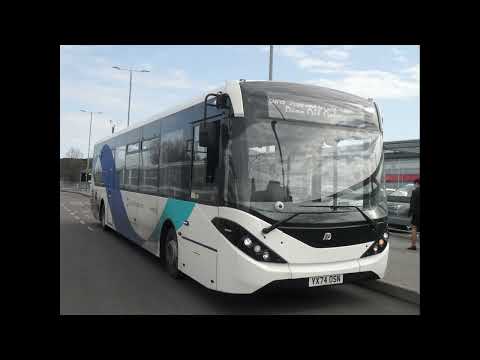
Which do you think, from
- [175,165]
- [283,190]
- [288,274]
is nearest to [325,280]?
[288,274]

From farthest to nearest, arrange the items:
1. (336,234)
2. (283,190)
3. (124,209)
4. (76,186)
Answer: (76,186) → (124,209) → (336,234) → (283,190)

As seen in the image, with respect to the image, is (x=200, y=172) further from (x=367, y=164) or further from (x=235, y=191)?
(x=367, y=164)

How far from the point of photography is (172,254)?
290 inches

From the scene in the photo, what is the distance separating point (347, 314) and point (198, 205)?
2484 millimetres

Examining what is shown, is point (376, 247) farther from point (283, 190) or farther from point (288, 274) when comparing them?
point (283, 190)

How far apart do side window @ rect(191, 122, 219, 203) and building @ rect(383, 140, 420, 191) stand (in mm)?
8743

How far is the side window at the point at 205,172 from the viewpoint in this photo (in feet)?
18.7

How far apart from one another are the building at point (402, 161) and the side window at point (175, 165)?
806 cm

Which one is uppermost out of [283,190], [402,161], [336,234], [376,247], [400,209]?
[402,161]

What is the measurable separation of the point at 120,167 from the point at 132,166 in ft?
4.67

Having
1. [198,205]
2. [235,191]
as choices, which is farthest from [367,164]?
[198,205]

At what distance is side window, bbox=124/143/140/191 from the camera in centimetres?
999

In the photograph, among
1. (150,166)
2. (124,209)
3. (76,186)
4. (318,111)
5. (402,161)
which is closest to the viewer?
(318,111)

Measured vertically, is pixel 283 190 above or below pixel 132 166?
below
